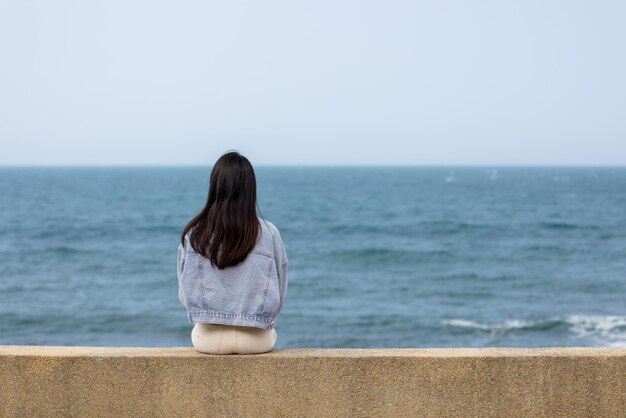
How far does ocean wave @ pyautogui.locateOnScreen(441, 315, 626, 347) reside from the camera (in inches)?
657

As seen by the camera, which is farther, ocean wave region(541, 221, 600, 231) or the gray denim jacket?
ocean wave region(541, 221, 600, 231)

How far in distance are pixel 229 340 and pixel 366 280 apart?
22464 mm

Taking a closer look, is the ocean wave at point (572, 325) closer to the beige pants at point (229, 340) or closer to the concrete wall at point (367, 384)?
the concrete wall at point (367, 384)

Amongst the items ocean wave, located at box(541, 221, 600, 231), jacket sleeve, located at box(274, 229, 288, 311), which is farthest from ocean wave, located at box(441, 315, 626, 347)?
ocean wave, located at box(541, 221, 600, 231)

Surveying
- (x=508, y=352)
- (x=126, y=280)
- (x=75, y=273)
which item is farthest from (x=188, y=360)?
(x=75, y=273)

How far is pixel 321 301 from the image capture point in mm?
21781

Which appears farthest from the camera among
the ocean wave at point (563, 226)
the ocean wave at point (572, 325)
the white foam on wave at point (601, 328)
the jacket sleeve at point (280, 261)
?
the ocean wave at point (563, 226)

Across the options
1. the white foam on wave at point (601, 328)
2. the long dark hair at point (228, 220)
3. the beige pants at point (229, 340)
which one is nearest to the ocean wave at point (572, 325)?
the white foam on wave at point (601, 328)

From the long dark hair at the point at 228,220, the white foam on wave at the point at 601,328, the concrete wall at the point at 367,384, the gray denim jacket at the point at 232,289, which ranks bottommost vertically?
the white foam on wave at the point at 601,328

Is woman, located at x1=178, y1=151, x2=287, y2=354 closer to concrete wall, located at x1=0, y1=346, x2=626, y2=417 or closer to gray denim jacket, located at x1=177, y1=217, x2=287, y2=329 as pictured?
gray denim jacket, located at x1=177, y1=217, x2=287, y2=329

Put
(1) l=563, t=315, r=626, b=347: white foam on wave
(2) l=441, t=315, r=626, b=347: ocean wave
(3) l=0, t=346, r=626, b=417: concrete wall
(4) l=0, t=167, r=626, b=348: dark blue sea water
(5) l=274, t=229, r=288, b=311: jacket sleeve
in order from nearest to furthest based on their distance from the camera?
1. (3) l=0, t=346, r=626, b=417: concrete wall
2. (5) l=274, t=229, r=288, b=311: jacket sleeve
3. (1) l=563, t=315, r=626, b=347: white foam on wave
4. (2) l=441, t=315, r=626, b=347: ocean wave
5. (4) l=0, t=167, r=626, b=348: dark blue sea water

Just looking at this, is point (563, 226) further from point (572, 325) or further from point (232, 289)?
point (232, 289)

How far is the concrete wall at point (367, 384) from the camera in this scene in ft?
11.0

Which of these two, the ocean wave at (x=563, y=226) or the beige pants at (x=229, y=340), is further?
the ocean wave at (x=563, y=226)
